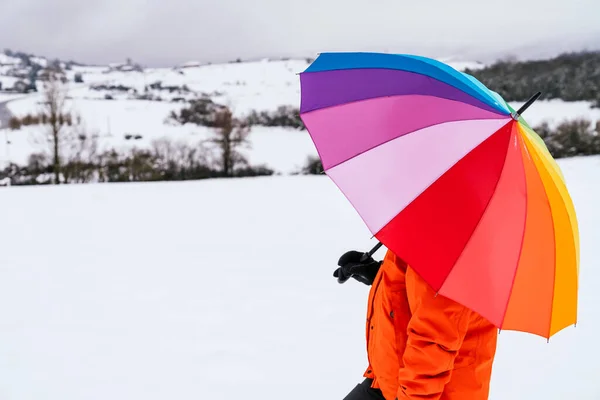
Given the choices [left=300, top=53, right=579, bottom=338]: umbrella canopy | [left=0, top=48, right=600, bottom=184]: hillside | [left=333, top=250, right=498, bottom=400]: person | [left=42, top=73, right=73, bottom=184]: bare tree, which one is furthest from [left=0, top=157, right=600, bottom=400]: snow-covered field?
[left=42, top=73, right=73, bottom=184]: bare tree

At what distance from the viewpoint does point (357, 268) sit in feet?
5.09

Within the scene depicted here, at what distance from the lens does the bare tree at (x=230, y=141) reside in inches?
640

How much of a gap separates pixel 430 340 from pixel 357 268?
22.3 inches

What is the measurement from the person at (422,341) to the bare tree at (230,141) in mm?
14755

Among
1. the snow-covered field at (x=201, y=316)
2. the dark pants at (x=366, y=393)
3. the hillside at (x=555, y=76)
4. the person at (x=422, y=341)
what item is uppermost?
the hillside at (x=555, y=76)

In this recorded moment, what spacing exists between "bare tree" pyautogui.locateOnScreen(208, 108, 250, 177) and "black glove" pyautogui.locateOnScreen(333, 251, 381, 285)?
14341 millimetres

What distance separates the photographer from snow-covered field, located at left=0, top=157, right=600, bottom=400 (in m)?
2.60

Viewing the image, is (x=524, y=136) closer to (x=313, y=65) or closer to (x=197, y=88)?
(x=313, y=65)

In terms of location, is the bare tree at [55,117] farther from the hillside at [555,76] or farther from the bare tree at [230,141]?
the hillside at [555,76]

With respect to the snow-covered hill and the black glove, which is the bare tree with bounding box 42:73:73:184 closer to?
the snow-covered hill

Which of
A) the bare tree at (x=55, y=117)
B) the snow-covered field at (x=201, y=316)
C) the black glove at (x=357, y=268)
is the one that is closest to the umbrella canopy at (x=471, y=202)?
the black glove at (x=357, y=268)

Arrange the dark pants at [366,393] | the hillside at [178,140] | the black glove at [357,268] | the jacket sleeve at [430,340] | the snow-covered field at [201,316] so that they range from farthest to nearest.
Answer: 1. the hillside at [178,140]
2. the snow-covered field at [201,316]
3. the black glove at [357,268]
4. the dark pants at [366,393]
5. the jacket sleeve at [430,340]

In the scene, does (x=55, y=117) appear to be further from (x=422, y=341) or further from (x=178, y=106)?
(x=422, y=341)

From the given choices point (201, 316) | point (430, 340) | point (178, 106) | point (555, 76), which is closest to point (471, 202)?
point (430, 340)
